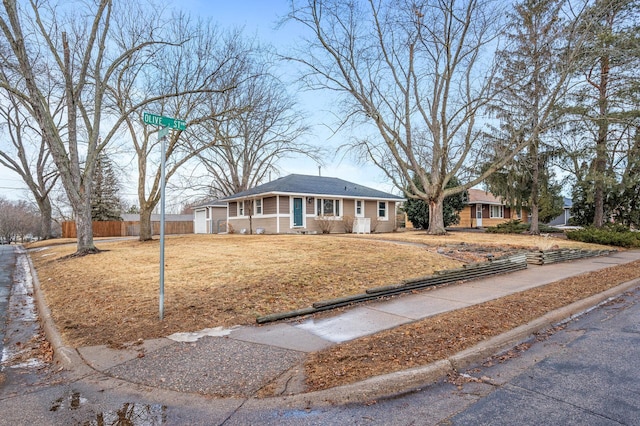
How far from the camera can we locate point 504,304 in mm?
5684

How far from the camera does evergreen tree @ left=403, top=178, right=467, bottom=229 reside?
94.1 ft

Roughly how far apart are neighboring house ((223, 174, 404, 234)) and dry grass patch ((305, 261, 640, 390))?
1692 cm

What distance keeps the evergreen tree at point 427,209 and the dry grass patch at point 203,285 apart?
18817mm

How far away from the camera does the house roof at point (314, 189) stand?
22433 mm

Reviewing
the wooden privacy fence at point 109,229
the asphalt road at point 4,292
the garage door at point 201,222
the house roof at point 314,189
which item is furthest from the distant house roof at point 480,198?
the asphalt road at point 4,292

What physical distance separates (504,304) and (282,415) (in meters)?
4.39

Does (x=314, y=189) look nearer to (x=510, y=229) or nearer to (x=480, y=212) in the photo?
(x=510, y=229)

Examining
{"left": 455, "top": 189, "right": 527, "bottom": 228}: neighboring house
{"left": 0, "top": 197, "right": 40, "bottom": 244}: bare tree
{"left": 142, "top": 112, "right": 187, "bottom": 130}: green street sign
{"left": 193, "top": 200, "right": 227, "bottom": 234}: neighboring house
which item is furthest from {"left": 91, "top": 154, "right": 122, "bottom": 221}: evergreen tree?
{"left": 455, "top": 189, "right": 527, "bottom": 228}: neighboring house

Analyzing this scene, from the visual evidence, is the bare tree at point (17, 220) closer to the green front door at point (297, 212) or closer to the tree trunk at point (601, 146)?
the green front door at point (297, 212)

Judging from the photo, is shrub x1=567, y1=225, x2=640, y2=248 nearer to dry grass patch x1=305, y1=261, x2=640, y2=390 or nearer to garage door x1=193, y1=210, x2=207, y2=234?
dry grass patch x1=305, y1=261, x2=640, y2=390

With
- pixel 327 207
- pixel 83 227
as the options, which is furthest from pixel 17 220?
pixel 327 207

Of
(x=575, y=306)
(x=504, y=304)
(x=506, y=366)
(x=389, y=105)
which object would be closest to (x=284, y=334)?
(x=506, y=366)

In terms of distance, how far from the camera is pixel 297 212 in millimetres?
22719

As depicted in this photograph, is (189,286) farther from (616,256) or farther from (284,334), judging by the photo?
(616,256)
